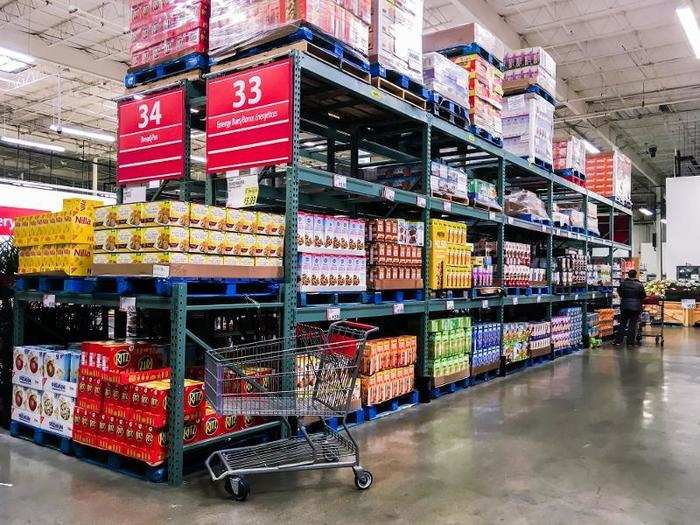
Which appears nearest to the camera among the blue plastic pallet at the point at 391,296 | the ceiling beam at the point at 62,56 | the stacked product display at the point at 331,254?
the stacked product display at the point at 331,254

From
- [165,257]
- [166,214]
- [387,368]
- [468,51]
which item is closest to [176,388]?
[165,257]

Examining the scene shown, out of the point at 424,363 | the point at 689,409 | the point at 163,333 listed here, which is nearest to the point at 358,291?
the point at 424,363

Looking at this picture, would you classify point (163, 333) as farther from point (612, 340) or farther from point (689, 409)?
point (612, 340)

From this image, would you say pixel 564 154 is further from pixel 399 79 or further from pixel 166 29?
pixel 166 29

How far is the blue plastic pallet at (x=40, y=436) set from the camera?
4305 mm

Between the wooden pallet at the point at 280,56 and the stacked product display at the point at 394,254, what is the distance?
1500mm

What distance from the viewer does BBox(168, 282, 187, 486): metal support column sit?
3.66 m

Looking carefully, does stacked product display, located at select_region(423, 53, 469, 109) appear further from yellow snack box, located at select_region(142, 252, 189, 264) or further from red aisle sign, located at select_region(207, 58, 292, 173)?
yellow snack box, located at select_region(142, 252, 189, 264)

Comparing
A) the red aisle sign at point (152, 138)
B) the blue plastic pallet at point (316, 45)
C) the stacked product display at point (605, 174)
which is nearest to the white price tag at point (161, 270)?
the red aisle sign at point (152, 138)

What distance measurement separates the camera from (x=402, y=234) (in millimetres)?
5938

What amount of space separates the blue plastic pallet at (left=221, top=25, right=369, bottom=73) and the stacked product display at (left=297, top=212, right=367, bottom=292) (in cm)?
132

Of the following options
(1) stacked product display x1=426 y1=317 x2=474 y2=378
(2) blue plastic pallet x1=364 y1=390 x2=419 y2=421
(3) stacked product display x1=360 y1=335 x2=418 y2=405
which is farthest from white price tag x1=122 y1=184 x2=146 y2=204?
(1) stacked product display x1=426 y1=317 x2=474 y2=378

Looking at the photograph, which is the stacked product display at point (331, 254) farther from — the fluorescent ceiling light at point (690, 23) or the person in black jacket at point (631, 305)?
the person in black jacket at point (631, 305)

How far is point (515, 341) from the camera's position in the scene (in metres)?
8.47
